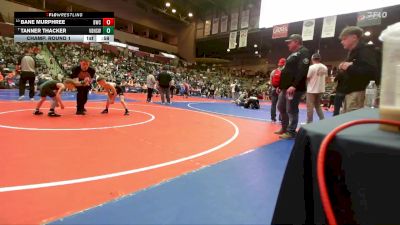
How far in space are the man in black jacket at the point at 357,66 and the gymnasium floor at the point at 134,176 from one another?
1.29 meters

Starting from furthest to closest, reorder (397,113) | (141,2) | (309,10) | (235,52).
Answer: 1. (235,52)
2. (141,2)
3. (309,10)
4. (397,113)

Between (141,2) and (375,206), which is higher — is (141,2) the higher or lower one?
the higher one

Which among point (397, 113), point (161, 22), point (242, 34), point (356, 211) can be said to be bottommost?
point (356, 211)

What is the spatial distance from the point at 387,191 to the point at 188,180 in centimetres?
197

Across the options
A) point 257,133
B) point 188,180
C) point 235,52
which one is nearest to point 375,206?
point 188,180

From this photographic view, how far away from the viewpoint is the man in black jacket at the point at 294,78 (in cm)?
459

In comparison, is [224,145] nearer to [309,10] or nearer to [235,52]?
[309,10]


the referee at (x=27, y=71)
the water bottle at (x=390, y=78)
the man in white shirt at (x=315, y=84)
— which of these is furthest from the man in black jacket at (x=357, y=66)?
the referee at (x=27, y=71)

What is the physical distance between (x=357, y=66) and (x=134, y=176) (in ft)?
10.5

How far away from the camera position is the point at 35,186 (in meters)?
2.25

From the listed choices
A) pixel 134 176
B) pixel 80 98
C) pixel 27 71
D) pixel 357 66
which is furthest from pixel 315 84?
pixel 27 71

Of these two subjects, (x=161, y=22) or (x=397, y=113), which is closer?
(x=397, y=113)

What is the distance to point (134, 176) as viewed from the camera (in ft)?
8.52
